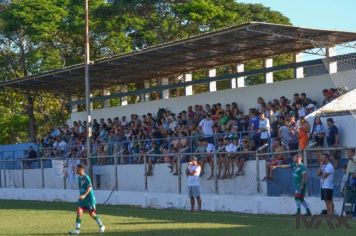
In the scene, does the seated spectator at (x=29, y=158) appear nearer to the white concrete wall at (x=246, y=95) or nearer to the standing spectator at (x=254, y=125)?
the white concrete wall at (x=246, y=95)

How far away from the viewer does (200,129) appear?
108ft

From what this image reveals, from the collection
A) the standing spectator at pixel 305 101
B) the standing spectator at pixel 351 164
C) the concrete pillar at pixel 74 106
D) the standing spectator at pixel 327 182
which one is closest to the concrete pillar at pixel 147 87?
the concrete pillar at pixel 74 106

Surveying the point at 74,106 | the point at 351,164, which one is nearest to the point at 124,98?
the point at 74,106

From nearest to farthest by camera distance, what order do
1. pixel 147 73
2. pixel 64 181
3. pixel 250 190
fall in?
1. pixel 250 190
2. pixel 64 181
3. pixel 147 73

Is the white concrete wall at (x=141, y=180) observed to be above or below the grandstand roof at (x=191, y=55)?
below

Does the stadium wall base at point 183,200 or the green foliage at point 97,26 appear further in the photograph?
the green foliage at point 97,26

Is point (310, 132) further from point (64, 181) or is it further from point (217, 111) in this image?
point (64, 181)

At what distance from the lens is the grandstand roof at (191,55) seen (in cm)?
3112

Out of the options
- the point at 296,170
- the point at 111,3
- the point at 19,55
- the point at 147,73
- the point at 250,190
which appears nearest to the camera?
the point at 296,170

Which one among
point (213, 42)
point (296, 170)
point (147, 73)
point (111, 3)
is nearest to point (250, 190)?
point (296, 170)

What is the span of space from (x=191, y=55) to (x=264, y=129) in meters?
9.37

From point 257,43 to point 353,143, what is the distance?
28.5ft

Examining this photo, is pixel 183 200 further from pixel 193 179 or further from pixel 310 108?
pixel 310 108

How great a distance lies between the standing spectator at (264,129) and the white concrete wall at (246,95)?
2.89 meters
